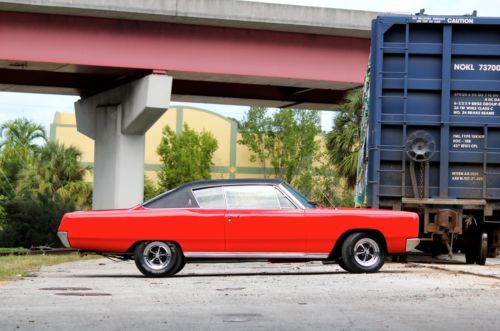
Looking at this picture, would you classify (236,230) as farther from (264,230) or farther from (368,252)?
(368,252)

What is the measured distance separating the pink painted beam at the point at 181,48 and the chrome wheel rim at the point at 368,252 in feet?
48.4

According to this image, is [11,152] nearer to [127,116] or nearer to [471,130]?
[127,116]

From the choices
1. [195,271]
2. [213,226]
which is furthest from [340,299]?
[195,271]

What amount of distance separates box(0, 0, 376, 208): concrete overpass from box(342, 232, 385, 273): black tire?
47.3ft

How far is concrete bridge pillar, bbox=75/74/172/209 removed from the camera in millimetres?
27609

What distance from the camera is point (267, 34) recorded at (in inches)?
1120

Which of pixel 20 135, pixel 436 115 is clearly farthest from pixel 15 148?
pixel 436 115

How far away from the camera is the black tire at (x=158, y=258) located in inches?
520

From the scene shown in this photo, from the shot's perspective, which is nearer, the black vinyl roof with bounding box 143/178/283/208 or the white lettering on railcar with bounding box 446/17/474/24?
the black vinyl roof with bounding box 143/178/283/208

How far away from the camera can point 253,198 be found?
13.6 meters

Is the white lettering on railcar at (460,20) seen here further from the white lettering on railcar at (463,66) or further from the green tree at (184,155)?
the green tree at (184,155)

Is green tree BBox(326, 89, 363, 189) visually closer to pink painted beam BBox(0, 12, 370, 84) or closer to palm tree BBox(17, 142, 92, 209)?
pink painted beam BBox(0, 12, 370, 84)

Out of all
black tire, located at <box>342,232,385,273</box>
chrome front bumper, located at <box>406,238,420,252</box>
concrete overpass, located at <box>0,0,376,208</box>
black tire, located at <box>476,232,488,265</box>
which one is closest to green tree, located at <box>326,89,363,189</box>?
concrete overpass, located at <box>0,0,376,208</box>

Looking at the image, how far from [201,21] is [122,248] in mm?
15014
